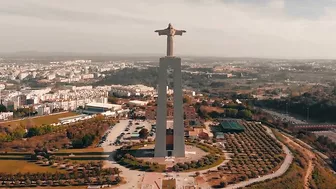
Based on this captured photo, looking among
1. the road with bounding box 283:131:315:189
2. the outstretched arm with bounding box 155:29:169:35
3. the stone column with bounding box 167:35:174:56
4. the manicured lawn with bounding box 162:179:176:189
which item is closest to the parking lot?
the stone column with bounding box 167:35:174:56

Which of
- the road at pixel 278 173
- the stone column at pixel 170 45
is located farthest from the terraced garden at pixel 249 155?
the stone column at pixel 170 45

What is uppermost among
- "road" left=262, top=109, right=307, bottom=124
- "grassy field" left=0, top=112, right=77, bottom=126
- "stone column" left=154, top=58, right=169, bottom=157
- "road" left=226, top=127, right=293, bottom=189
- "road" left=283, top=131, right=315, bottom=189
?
"stone column" left=154, top=58, right=169, bottom=157

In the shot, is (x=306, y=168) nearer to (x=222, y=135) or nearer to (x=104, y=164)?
(x=222, y=135)

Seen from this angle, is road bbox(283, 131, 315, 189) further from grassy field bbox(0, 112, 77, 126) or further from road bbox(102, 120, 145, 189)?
grassy field bbox(0, 112, 77, 126)

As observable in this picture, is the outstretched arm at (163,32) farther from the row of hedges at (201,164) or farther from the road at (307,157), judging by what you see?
the road at (307,157)

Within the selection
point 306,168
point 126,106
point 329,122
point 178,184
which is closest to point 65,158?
point 178,184

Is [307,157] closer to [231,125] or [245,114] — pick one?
[231,125]

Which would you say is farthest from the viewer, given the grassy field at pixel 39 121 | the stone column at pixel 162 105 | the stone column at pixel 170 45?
the grassy field at pixel 39 121

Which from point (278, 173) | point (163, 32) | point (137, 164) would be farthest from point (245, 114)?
point (137, 164)
